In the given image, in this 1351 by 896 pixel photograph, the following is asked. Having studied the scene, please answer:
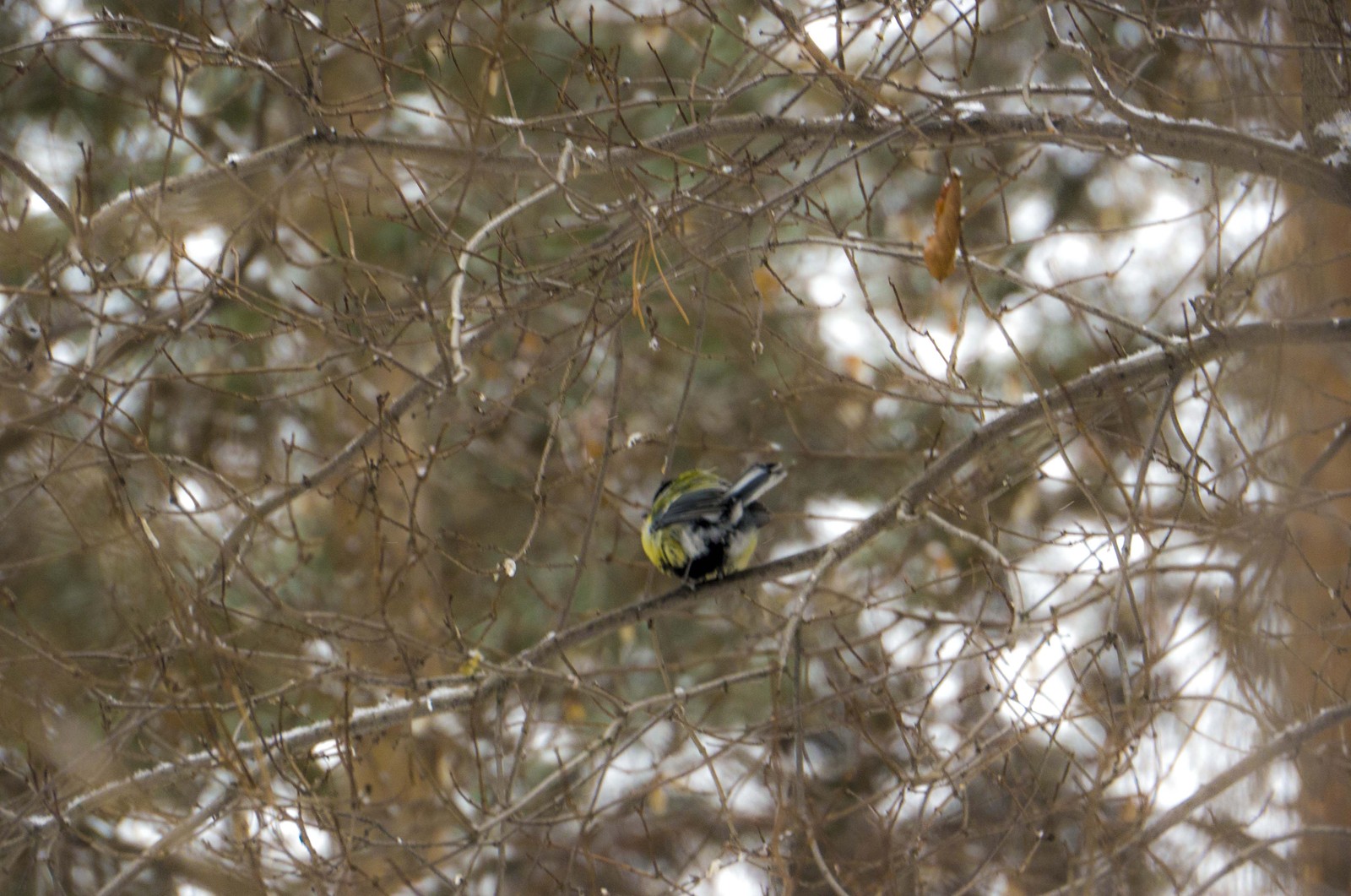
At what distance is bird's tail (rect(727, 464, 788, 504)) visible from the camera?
5.55 m

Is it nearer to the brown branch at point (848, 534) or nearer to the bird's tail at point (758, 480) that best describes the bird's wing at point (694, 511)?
the bird's tail at point (758, 480)

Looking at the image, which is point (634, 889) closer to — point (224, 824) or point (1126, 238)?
point (224, 824)

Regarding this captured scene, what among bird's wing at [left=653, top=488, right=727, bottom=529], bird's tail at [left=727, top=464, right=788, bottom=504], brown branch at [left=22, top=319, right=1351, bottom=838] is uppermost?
bird's wing at [left=653, top=488, right=727, bottom=529]

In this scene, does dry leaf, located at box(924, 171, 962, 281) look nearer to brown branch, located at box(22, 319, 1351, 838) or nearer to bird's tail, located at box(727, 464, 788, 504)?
brown branch, located at box(22, 319, 1351, 838)

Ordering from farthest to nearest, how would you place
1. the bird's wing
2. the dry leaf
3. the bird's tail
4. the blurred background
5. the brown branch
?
1. the bird's wing
2. the bird's tail
3. the brown branch
4. the blurred background
5. the dry leaf

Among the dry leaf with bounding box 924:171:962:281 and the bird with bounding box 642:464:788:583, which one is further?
the bird with bounding box 642:464:788:583

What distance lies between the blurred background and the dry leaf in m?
0.02

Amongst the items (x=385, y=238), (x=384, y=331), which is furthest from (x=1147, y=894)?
(x=385, y=238)

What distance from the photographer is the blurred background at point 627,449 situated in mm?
3924

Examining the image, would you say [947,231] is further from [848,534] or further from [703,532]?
[703,532]

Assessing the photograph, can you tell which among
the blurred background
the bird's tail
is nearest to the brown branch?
the blurred background

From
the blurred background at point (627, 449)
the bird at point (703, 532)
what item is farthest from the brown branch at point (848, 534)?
the bird at point (703, 532)

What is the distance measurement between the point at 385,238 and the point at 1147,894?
687 cm

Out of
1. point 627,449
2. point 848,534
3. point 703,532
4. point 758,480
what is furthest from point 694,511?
point 848,534
